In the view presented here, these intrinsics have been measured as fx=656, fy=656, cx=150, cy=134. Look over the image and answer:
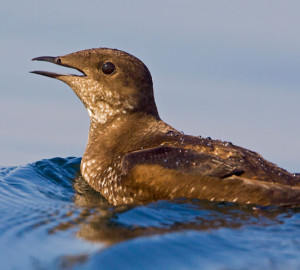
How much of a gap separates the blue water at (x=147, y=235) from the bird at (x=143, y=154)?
22 centimetres

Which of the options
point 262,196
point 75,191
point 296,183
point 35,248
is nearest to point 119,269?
point 35,248

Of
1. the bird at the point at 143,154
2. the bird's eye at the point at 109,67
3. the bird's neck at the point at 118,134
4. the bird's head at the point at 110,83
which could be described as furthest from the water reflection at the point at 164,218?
the bird's eye at the point at 109,67

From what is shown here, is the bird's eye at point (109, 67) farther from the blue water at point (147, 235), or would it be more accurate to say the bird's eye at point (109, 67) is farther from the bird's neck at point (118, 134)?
the blue water at point (147, 235)

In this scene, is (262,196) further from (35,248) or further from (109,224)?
(35,248)

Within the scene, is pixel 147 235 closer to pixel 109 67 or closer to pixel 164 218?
pixel 164 218

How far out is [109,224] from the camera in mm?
8352

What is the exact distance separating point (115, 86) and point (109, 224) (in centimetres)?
331

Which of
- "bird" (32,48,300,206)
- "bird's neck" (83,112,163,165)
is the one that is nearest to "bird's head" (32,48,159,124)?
"bird" (32,48,300,206)

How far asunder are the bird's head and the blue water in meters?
1.65

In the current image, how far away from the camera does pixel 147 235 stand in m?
7.76

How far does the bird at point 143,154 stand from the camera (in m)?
9.07

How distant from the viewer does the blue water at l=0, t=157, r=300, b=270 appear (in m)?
6.95

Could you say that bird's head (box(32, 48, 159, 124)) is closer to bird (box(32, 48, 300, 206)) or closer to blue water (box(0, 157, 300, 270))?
bird (box(32, 48, 300, 206))

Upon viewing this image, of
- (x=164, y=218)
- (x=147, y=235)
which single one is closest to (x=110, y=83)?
(x=164, y=218)
